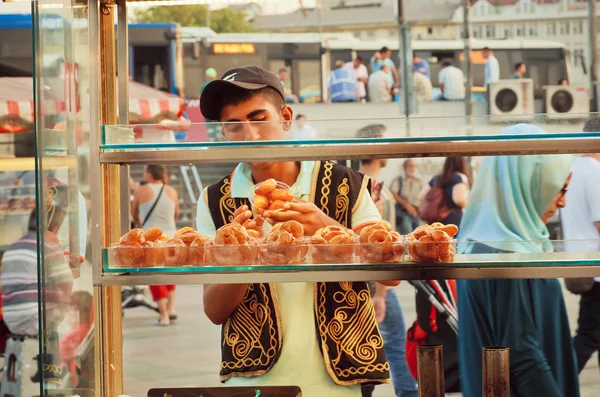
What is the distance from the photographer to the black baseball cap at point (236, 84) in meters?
2.42

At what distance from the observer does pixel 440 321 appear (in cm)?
547

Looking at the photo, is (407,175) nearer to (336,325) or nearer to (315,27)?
(336,325)

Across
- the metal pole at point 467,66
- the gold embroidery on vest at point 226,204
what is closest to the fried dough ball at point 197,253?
the gold embroidery on vest at point 226,204

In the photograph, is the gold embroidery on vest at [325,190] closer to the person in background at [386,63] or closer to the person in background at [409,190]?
the person in background at [409,190]

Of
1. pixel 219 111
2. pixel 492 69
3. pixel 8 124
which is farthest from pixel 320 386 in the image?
pixel 492 69

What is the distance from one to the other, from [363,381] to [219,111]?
0.84 metres

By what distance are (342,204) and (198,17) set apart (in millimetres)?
33442

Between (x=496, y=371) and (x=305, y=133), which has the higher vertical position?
(x=305, y=133)

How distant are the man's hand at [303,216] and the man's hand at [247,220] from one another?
5cm

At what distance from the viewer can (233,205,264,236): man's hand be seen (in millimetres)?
2289

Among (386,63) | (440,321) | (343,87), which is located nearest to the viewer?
(440,321)

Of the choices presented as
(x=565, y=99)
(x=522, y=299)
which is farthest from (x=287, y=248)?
(x=565, y=99)

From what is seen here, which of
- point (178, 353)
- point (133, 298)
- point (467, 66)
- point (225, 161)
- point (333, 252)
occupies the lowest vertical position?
point (178, 353)

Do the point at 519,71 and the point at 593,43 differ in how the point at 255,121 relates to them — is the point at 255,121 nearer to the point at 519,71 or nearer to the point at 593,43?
the point at 593,43
